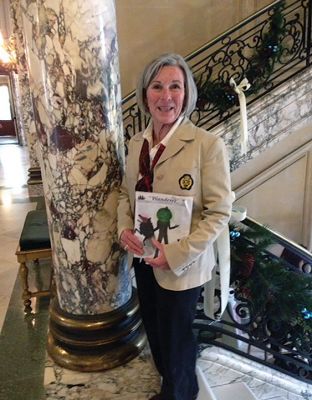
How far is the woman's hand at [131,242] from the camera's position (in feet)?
5.62

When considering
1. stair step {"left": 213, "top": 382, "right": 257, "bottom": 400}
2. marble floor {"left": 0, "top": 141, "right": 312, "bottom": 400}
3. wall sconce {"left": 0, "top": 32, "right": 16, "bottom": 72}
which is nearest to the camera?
marble floor {"left": 0, "top": 141, "right": 312, "bottom": 400}

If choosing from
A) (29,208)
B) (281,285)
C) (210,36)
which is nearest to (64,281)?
(281,285)

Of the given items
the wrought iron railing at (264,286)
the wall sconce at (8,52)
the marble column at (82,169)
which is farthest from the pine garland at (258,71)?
the wall sconce at (8,52)

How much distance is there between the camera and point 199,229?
1.58m

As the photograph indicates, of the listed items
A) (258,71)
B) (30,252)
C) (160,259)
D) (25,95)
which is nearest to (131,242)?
(160,259)

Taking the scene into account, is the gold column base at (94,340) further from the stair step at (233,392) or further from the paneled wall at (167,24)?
the paneled wall at (167,24)

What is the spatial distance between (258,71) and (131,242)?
3.20 m

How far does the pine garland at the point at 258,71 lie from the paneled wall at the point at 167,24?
186 cm

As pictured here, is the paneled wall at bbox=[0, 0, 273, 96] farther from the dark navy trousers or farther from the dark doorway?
the dark doorway

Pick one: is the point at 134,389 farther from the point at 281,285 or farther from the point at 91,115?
the point at 91,115

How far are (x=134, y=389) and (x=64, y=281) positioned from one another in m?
0.68

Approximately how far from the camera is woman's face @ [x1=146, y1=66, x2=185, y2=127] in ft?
5.16

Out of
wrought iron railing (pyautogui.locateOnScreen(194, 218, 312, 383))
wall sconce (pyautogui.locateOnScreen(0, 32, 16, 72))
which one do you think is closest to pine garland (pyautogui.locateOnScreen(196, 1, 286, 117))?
wrought iron railing (pyautogui.locateOnScreen(194, 218, 312, 383))

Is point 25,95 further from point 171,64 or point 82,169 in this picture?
point 171,64
